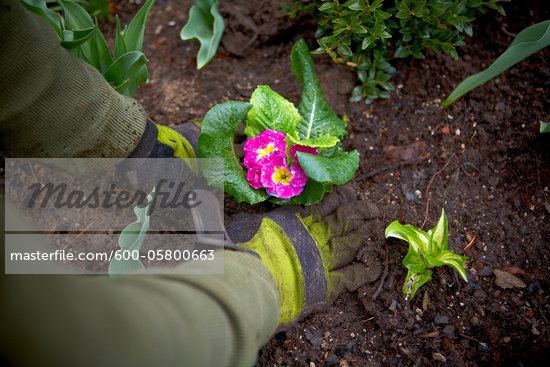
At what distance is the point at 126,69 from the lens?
1.46m

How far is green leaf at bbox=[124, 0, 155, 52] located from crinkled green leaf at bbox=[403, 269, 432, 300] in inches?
53.2

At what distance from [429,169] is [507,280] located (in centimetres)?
54

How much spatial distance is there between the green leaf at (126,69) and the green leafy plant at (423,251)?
1.12 m

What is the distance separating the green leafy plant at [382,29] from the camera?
4.63 ft

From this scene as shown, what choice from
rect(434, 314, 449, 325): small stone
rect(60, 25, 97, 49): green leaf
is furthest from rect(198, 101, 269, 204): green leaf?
rect(434, 314, 449, 325): small stone

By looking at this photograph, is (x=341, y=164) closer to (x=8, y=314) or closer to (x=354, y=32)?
(x=354, y=32)

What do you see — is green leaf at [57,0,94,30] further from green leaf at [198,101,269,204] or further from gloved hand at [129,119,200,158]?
green leaf at [198,101,269,204]

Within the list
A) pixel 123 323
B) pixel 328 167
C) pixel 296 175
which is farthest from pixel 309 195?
pixel 123 323

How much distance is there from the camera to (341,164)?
1331mm

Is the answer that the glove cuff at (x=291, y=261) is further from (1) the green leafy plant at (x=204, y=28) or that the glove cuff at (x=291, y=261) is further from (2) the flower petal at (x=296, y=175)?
(1) the green leafy plant at (x=204, y=28)

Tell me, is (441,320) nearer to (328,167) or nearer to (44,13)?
(328,167)

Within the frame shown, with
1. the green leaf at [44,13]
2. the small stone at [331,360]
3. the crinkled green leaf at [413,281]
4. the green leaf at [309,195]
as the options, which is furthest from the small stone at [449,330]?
the green leaf at [44,13]

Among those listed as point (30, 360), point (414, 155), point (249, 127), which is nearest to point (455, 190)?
point (414, 155)

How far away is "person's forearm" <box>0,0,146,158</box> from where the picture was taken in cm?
97
